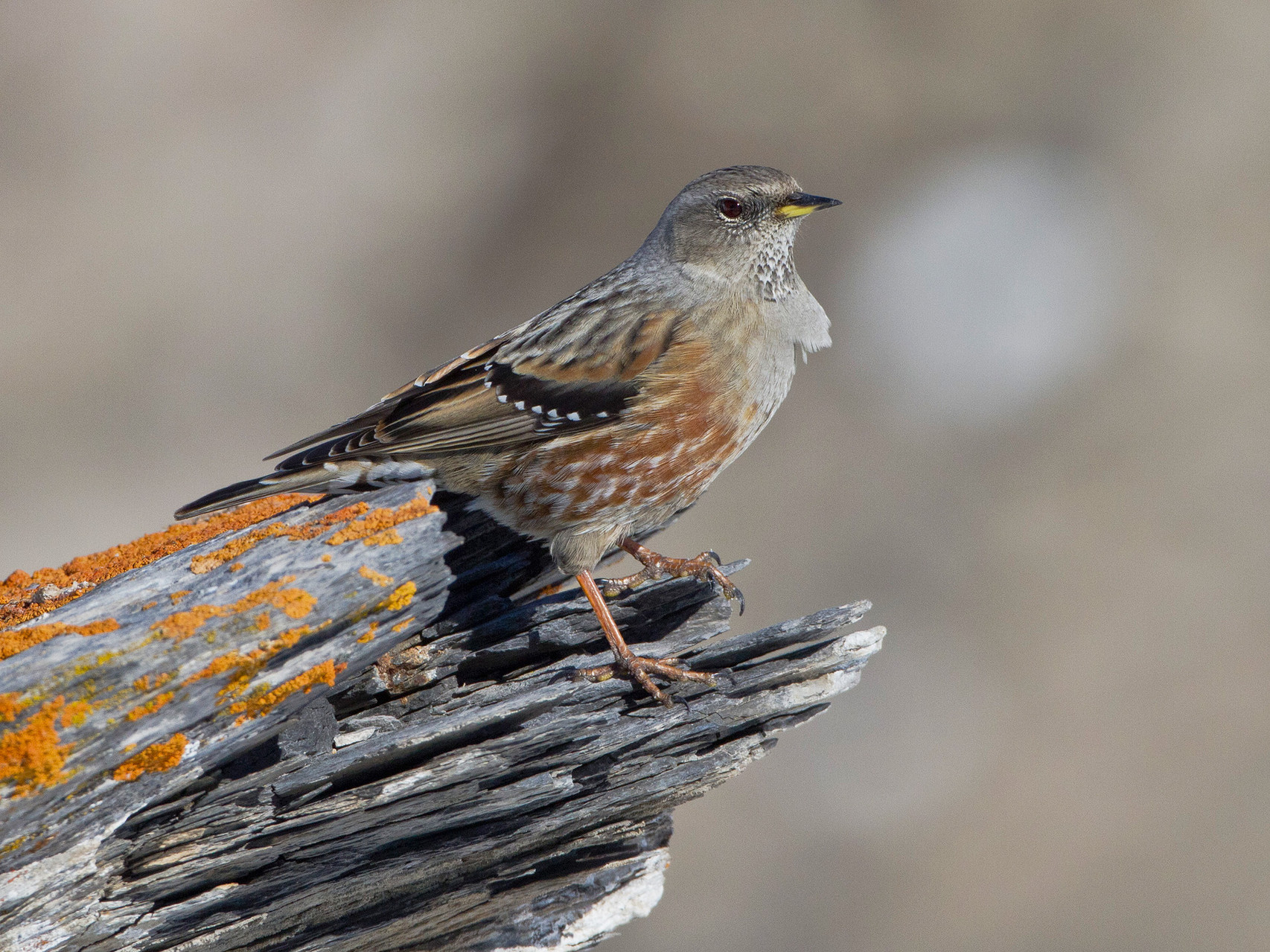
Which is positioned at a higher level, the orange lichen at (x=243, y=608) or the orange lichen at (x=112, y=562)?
the orange lichen at (x=112, y=562)

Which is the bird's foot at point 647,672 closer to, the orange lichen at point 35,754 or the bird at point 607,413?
the bird at point 607,413

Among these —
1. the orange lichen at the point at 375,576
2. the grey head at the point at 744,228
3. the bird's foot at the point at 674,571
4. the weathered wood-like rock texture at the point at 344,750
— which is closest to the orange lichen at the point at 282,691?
the weathered wood-like rock texture at the point at 344,750

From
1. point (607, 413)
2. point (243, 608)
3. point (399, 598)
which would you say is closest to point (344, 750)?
point (399, 598)

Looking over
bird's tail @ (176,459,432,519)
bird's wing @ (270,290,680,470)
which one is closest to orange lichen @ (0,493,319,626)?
bird's tail @ (176,459,432,519)

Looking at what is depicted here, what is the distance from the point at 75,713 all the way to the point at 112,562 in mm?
1552

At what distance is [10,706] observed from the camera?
3.01 meters

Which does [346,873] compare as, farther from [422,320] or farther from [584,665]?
[422,320]

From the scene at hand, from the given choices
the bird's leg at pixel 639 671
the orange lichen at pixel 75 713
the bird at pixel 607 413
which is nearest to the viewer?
the orange lichen at pixel 75 713

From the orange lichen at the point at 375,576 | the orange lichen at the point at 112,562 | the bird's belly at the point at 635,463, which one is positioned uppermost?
the orange lichen at the point at 112,562

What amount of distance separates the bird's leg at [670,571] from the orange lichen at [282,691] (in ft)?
5.87

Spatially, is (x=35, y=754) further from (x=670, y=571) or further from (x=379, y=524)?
(x=670, y=571)

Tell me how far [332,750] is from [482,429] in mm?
1846

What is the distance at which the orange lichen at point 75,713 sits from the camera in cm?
307

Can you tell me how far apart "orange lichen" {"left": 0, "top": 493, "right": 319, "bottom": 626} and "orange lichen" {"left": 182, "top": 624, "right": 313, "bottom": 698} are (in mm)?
944
